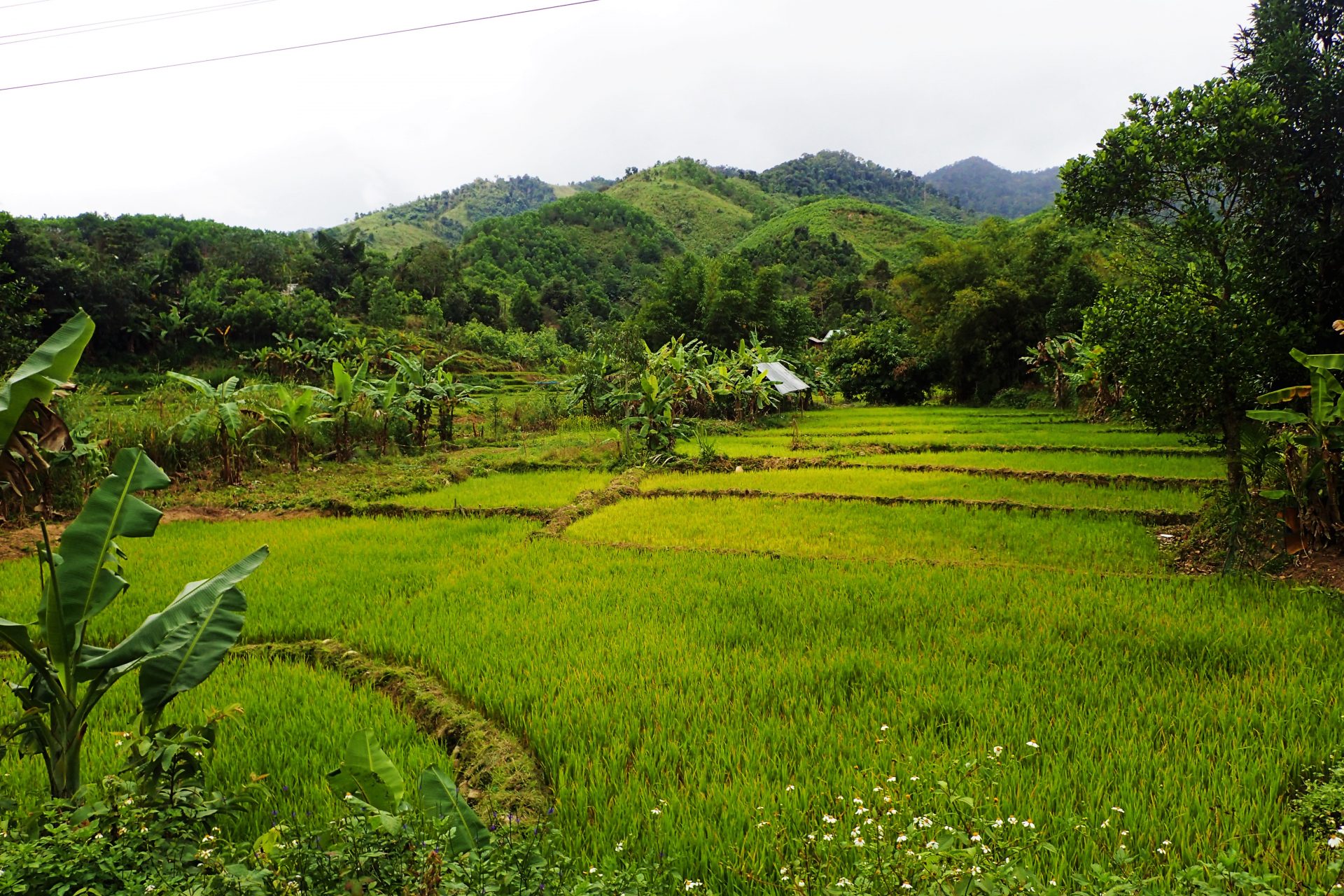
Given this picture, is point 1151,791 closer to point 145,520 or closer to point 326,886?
point 326,886

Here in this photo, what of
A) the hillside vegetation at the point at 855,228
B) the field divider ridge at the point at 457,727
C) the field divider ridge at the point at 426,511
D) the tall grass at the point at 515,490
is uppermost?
the hillside vegetation at the point at 855,228

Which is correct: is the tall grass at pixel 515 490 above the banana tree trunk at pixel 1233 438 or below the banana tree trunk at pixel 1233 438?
below

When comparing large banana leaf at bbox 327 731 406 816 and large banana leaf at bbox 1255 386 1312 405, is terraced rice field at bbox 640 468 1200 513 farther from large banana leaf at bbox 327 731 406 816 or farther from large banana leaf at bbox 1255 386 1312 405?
large banana leaf at bbox 327 731 406 816

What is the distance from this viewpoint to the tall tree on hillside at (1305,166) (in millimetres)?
5703

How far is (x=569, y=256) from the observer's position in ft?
216

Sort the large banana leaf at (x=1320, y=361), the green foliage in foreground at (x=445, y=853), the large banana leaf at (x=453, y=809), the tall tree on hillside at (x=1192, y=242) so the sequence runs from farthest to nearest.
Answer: the tall tree on hillside at (x=1192, y=242) → the large banana leaf at (x=1320, y=361) → the large banana leaf at (x=453, y=809) → the green foliage in foreground at (x=445, y=853)

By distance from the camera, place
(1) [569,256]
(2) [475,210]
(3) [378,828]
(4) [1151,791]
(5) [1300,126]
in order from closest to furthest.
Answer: (3) [378,828] → (4) [1151,791] → (5) [1300,126] → (1) [569,256] → (2) [475,210]

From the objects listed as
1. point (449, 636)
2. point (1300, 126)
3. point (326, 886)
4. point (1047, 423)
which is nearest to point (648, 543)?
point (449, 636)

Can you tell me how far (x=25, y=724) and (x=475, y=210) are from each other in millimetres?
120366

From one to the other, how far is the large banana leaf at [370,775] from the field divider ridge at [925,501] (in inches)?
253

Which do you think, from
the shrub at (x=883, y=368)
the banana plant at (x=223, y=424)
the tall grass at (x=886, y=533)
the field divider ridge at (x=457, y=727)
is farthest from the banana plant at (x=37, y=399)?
the shrub at (x=883, y=368)

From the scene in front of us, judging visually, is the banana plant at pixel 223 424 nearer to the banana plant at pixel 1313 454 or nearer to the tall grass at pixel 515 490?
the tall grass at pixel 515 490

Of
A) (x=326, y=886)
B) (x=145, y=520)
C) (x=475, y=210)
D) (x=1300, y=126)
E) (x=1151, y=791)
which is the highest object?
(x=475, y=210)

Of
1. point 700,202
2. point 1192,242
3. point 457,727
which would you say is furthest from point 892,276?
point 700,202
